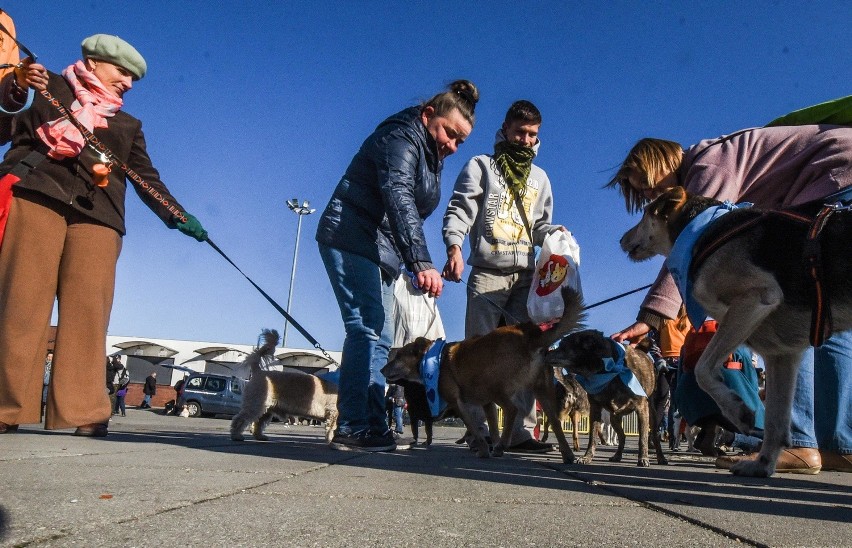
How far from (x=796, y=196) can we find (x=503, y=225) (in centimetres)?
253

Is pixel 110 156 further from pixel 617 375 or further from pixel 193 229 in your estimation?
pixel 617 375

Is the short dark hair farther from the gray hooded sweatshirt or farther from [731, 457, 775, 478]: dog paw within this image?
[731, 457, 775, 478]: dog paw

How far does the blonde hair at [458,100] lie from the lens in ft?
15.5

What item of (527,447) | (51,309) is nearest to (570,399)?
(527,447)

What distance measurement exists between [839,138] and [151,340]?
46.5 meters

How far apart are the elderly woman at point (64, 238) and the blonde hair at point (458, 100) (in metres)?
2.24

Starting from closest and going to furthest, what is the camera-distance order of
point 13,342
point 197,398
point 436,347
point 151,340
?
point 13,342 < point 436,347 < point 197,398 < point 151,340

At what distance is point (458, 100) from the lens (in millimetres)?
4758

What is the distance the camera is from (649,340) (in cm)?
622

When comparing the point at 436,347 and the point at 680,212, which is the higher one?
the point at 680,212

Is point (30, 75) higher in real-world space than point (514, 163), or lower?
lower

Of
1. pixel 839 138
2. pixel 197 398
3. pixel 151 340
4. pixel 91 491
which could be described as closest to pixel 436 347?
pixel 839 138

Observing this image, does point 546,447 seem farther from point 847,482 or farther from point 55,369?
point 55,369

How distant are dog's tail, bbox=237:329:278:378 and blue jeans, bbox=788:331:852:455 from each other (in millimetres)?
5040
